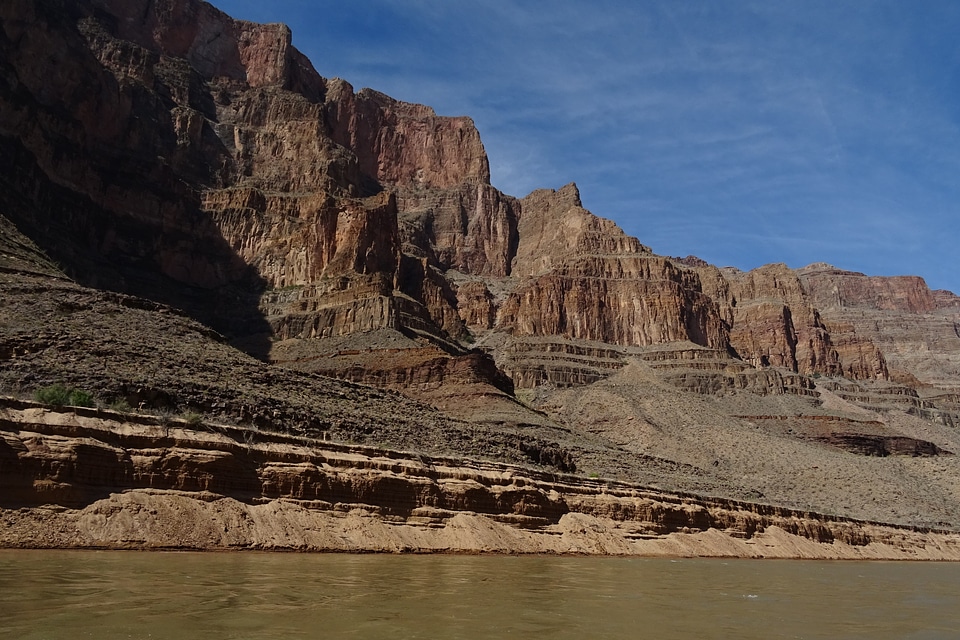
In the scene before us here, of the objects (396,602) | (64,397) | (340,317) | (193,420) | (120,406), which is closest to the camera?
(396,602)

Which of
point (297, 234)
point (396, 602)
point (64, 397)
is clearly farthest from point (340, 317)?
point (396, 602)

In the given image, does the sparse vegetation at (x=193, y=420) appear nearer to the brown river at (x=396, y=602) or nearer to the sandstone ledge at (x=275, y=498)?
the sandstone ledge at (x=275, y=498)

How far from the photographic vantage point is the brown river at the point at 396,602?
11.7 m

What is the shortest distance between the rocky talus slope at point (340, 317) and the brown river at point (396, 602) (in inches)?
176

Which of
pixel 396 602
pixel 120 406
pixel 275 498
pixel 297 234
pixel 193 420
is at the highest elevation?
pixel 297 234

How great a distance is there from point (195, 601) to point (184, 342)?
36.9 metres

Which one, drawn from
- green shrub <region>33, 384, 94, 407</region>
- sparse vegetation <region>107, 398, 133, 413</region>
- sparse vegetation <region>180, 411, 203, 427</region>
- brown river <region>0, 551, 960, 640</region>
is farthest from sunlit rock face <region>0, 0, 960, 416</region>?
brown river <region>0, 551, 960, 640</region>

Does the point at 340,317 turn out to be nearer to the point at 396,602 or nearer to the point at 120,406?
the point at 120,406

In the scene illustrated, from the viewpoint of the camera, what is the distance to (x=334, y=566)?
21.2 m

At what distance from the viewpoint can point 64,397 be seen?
87.6 feet

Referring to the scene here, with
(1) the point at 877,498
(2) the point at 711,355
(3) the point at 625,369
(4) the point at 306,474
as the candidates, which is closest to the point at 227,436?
(4) the point at 306,474

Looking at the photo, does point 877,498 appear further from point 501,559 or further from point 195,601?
point 195,601

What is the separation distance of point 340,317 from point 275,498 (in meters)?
72.0

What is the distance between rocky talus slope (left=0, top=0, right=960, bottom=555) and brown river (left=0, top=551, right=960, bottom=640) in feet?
14.6
